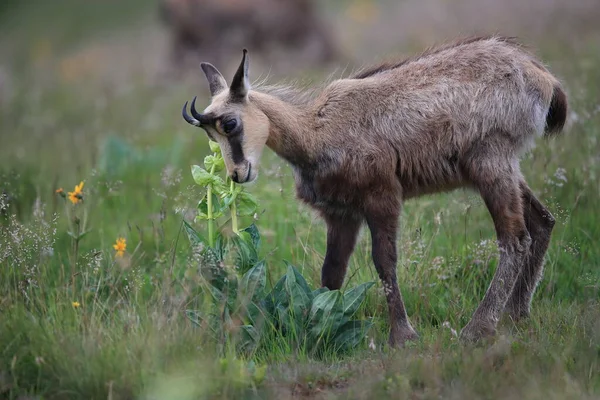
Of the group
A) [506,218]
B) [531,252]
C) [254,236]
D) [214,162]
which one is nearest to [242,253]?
[254,236]

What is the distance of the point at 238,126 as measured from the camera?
5.38m

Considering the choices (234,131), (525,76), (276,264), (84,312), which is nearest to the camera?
(84,312)

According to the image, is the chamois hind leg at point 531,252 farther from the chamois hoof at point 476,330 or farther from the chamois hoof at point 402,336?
the chamois hoof at point 402,336

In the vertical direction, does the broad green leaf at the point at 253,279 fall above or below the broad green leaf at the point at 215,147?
below

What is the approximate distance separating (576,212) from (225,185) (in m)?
3.23

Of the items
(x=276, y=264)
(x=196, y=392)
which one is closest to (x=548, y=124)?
(x=276, y=264)

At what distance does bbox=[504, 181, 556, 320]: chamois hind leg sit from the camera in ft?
19.6

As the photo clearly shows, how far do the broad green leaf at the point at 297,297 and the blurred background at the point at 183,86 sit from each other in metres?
1.07

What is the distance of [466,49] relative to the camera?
20.2 feet

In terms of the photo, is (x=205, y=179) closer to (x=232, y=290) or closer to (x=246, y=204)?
(x=246, y=204)

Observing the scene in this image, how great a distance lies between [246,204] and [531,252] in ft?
7.16

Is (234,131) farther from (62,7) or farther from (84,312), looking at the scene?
(62,7)

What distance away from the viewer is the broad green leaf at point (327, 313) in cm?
528

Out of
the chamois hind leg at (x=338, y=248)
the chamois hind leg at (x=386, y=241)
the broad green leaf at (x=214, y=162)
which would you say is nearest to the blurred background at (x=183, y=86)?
the chamois hind leg at (x=338, y=248)
